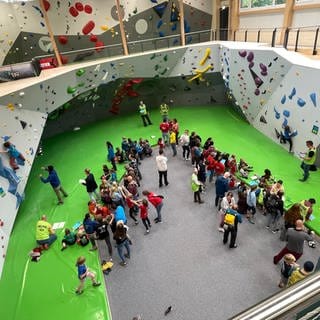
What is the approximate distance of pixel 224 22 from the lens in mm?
17109

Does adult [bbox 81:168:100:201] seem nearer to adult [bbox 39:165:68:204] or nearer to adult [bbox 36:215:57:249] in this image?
adult [bbox 39:165:68:204]

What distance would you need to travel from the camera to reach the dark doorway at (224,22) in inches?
653

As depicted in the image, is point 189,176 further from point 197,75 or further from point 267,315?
point 267,315

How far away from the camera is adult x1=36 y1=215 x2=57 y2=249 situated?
6.83 m

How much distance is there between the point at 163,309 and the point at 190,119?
10772mm

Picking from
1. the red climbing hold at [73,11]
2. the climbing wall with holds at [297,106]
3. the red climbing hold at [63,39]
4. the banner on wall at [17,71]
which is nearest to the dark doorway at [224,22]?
the climbing wall with holds at [297,106]

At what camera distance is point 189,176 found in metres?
9.55

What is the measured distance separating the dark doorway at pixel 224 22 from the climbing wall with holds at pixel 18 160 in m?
12.9

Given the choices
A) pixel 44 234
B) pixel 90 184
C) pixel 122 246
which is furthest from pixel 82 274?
pixel 90 184

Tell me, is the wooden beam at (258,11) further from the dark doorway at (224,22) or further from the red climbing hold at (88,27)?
the red climbing hold at (88,27)

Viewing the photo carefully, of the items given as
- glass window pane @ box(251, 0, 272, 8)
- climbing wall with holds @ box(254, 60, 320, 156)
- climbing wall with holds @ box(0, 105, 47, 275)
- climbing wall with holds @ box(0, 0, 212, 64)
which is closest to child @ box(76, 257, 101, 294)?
climbing wall with holds @ box(0, 105, 47, 275)

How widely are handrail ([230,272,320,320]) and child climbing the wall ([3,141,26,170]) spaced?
7.97 m

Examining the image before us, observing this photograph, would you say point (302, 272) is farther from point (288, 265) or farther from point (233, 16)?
point (233, 16)

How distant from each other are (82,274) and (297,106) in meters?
8.54
